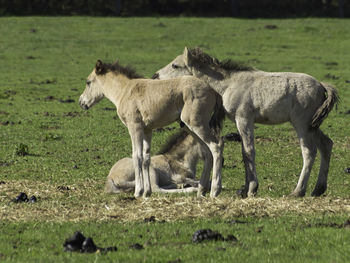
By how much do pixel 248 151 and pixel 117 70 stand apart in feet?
9.60

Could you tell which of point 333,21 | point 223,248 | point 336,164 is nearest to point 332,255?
point 223,248

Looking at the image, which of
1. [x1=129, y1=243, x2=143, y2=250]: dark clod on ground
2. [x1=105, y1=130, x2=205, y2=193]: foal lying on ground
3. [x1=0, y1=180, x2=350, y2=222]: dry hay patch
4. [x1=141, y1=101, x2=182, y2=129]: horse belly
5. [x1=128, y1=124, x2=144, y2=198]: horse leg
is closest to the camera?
[x1=129, y1=243, x2=143, y2=250]: dark clod on ground

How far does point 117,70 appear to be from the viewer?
42.6 ft

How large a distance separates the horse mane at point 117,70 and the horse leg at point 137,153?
123 centimetres

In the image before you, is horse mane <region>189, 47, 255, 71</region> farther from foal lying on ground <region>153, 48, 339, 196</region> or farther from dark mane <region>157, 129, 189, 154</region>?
dark mane <region>157, 129, 189, 154</region>

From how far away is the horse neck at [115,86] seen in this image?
1271 centimetres

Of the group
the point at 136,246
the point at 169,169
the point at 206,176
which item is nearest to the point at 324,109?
the point at 206,176

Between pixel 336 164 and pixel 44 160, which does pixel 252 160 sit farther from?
pixel 44 160

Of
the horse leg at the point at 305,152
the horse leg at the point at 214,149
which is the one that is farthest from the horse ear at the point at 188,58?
the horse leg at the point at 305,152

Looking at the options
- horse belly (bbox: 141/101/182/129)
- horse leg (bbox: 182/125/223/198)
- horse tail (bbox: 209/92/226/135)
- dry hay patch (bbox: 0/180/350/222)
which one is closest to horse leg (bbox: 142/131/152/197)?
horse belly (bbox: 141/101/182/129)

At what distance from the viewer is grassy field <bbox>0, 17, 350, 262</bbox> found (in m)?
8.51

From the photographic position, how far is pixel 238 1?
50.8 meters

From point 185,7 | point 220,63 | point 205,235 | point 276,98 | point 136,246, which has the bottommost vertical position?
point 136,246

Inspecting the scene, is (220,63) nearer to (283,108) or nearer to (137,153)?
(283,108)
